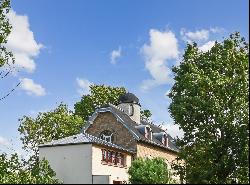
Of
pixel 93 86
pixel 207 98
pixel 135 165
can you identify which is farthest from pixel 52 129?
pixel 207 98

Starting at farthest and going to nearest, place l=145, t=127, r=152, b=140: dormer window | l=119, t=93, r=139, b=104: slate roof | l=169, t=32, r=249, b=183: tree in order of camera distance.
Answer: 1. l=119, t=93, r=139, b=104: slate roof
2. l=145, t=127, r=152, b=140: dormer window
3. l=169, t=32, r=249, b=183: tree

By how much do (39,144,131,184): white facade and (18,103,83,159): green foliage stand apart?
739 inches

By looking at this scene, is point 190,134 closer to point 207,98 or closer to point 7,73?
point 207,98

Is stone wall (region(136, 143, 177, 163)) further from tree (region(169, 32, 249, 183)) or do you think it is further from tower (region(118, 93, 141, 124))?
tree (region(169, 32, 249, 183))

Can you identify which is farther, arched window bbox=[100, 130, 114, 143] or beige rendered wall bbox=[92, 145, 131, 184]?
arched window bbox=[100, 130, 114, 143]

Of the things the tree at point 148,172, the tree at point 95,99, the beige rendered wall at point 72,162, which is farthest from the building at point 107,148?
the tree at point 95,99

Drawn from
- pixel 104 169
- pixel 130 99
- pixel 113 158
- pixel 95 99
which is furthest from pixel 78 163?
pixel 95 99

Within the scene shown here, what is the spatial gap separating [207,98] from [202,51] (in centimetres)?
531

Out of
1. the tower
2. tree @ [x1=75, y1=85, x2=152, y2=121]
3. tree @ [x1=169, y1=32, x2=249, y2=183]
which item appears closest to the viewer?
tree @ [x1=169, y1=32, x2=249, y2=183]

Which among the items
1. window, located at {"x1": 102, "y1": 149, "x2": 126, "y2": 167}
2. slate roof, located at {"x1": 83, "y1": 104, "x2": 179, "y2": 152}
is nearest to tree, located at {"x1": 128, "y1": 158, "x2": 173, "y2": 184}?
window, located at {"x1": 102, "y1": 149, "x2": 126, "y2": 167}

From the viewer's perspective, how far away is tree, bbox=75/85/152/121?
65688 mm

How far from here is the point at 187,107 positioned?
35.5 m

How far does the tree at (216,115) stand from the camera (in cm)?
3350

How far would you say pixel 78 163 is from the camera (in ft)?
131
